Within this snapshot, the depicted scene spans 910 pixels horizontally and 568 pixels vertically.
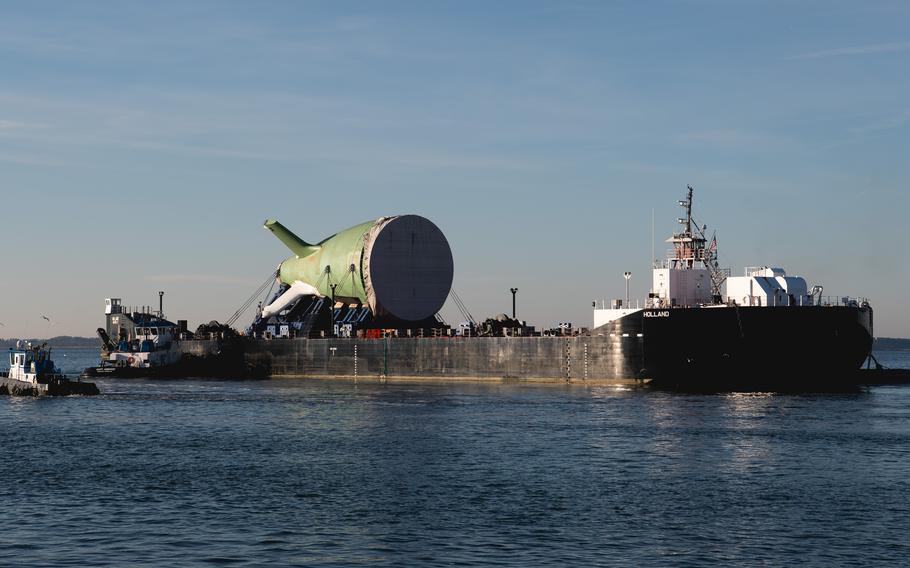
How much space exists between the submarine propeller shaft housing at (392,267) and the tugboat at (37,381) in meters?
33.3

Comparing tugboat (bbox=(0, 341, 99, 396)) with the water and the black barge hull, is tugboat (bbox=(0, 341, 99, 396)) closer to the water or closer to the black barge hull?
the water

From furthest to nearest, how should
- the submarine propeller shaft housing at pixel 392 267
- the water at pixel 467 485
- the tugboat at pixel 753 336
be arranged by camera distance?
the submarine propeller shaft housing at pixel 392 267
the tugboat at pixel 753 336
the water at pixel 467 485

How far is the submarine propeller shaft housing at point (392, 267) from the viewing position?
115 m

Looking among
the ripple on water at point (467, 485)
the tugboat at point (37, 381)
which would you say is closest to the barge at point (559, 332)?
the ripple on water at point (467, 485)

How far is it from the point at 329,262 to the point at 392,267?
9.19 m

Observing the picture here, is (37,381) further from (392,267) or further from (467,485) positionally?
(467,485)

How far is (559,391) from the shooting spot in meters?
81.9

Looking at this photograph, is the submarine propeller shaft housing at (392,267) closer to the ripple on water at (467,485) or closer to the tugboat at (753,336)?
the tugboat at (753,336)

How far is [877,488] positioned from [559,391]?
44225 millimetres

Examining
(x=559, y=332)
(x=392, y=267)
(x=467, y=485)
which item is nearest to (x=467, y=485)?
(x=467, y=485)

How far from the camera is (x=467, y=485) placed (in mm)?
39062

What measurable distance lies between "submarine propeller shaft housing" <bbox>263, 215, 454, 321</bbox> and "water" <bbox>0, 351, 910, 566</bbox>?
146 feet

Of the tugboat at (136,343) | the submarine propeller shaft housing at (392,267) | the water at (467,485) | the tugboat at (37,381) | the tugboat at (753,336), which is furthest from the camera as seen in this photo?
the tugboat at (136,343)

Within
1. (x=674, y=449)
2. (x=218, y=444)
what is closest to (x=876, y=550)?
(x=674, y=449)
